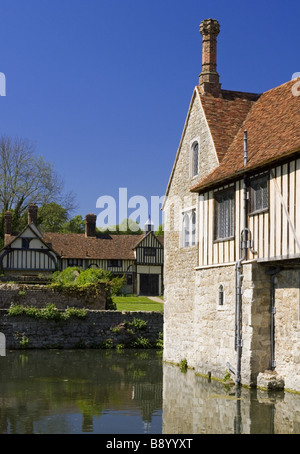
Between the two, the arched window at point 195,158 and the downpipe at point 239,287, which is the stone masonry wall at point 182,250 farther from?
the downpipe at point 239,287

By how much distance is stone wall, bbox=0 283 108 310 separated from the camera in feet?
77.9

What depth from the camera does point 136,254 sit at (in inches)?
Result: 1656

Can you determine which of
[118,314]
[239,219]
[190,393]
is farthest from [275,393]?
[118,314]

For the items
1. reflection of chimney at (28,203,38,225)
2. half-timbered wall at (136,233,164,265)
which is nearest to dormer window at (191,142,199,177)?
reflection of chimney at (28,203,38,225)

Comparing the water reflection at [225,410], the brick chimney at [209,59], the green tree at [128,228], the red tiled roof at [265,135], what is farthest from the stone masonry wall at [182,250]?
the green tree at [128,228]

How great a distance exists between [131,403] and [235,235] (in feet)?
14.3

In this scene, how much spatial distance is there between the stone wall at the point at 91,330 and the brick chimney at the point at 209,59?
9.08m

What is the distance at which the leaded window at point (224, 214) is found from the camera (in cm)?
1414

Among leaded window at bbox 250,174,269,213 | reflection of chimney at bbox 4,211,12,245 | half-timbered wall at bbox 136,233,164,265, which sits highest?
reflection of chimney at bbox 4,211,12,245

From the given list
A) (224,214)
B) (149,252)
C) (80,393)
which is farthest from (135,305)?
(80,393)

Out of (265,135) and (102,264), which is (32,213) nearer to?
(102,264)

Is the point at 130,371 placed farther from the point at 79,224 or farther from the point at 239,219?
the point at 79,224

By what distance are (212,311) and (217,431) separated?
18.3ft

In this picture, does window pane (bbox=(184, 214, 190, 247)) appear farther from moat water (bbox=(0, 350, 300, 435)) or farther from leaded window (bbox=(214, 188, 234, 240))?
moat water (bbox=(0, 350, 300, 435))
